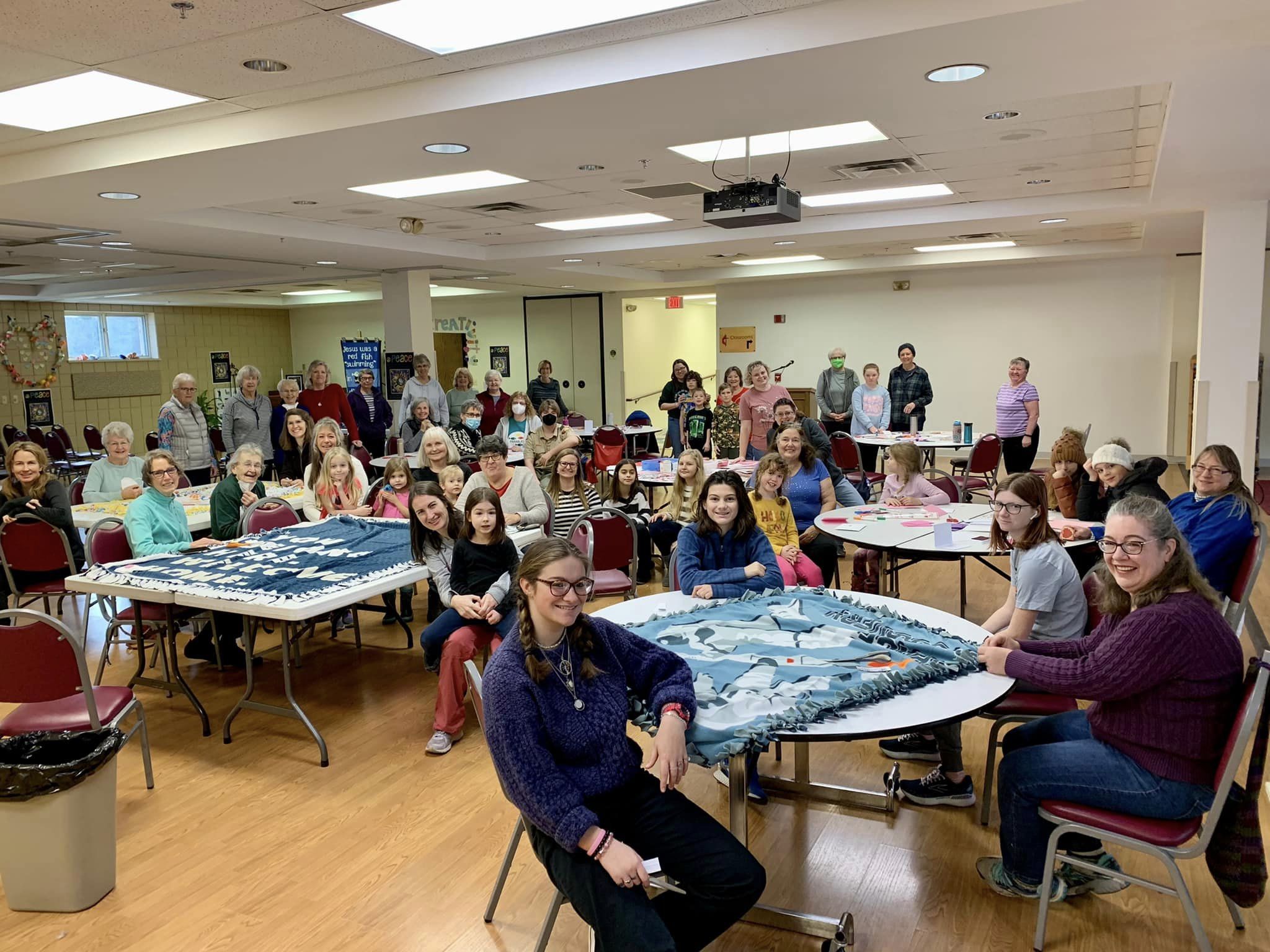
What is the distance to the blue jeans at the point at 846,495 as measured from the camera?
18.3ft

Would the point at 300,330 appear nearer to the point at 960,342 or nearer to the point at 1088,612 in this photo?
the point at 960,342

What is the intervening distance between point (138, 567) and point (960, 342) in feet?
37.5

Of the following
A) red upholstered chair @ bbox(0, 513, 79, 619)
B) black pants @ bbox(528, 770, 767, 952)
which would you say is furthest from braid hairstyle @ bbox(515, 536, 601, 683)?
red upholstered chair @ bbox(0, 513, 79, 619)

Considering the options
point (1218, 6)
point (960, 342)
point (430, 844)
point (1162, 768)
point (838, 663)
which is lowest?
point (430, 844)

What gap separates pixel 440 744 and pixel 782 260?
33.4 ft

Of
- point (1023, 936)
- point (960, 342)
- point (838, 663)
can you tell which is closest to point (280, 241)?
point (838, 663)

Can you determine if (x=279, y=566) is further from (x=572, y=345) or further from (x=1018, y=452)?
(x=572, y=345)

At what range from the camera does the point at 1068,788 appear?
2352 millimetres

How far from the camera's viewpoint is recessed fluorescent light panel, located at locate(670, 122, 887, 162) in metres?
5.15

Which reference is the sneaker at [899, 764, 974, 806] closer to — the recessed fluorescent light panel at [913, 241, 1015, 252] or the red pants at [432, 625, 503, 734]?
the red pants at [432, 625, 503, 734]

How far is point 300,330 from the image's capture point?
1936 cm

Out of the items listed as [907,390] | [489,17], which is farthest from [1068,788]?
[907,390]

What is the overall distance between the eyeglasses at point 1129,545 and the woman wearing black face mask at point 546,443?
4.63 meters

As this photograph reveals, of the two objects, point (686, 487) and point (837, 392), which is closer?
point (686, 487)
